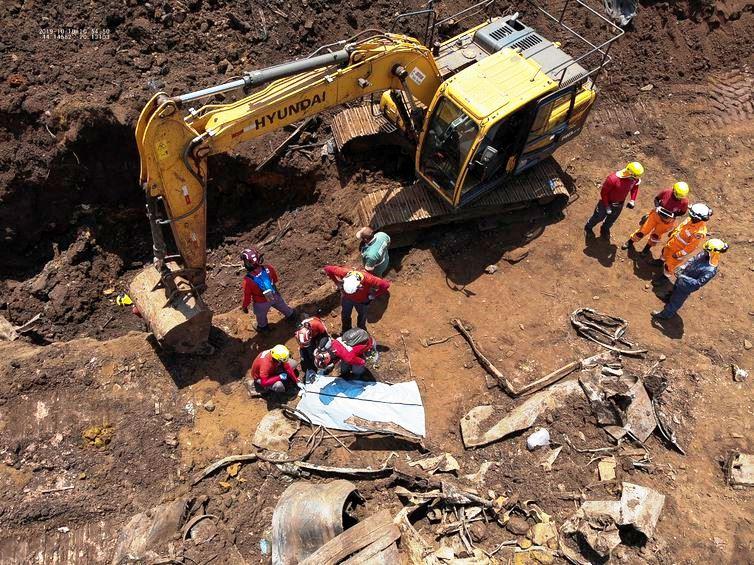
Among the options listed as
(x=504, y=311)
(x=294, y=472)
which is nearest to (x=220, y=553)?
(x=294, y=472)

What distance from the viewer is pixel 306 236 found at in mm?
9695

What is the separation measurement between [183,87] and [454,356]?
6770 millimetres

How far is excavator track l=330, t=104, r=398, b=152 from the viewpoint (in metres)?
9.73

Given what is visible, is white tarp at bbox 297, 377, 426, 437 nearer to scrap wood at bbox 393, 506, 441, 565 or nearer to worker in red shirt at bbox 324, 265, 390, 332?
worker in red shirt at bbox 324, 265, 390, 332

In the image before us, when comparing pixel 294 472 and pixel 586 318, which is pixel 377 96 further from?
pixel 294 472

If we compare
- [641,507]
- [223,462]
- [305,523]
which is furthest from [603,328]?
[223,462]

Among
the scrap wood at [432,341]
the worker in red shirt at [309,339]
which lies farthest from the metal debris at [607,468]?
the worker in red shirt at [309,339]

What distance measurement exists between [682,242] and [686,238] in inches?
3.4

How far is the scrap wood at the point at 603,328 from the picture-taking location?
8.05m

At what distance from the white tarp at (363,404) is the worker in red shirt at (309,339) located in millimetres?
244

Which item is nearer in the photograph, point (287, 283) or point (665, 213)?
point (665, 213)

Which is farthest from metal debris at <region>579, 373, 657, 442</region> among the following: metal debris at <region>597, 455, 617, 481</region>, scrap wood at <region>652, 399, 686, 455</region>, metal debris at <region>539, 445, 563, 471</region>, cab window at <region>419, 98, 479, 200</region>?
cab window at <region>419, 98, 479, 200</region>

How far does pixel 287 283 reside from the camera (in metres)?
9.27

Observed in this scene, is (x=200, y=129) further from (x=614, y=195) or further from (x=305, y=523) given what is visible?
(x=614, y=195)
